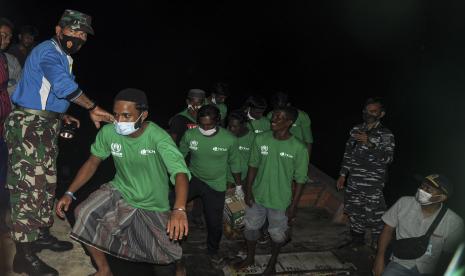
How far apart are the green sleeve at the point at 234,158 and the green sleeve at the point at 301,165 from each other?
0.97 m

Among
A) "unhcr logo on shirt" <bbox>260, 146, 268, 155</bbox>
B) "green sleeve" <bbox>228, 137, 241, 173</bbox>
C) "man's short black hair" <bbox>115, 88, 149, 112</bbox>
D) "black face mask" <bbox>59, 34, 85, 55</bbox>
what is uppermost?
"black face mask" <bbox>59, 34, 85, 55</bbox>

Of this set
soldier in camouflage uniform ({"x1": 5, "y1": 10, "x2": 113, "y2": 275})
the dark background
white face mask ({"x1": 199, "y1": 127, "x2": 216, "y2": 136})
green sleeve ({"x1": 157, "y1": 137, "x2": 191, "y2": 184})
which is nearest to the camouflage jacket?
white face mask ({"x1": 199, "y1": 127, "x2": 216, "y2": 136})

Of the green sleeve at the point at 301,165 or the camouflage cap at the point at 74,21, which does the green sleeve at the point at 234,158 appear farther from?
the camouflage cap at the point at 74,21

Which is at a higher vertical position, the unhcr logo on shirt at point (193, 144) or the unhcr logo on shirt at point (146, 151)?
the unhcr logo on shirt at point (146, 151)

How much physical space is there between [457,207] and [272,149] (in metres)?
6.68

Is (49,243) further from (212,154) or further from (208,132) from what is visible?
(208,132)

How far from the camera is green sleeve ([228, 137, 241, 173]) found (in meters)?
6.19

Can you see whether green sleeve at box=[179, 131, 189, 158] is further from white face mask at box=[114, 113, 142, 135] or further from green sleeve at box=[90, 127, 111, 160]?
white face mask at box=[114, 113, 142, 135]

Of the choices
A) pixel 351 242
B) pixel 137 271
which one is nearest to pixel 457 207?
pixel 351 242

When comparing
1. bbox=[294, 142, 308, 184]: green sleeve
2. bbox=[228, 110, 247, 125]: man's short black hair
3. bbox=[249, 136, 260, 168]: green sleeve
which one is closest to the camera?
bbox=[294, 142, 308, 184]: green sleeve

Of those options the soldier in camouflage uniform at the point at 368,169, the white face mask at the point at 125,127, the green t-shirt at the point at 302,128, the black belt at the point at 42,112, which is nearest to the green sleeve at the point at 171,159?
the white face mask at the point at 125,127

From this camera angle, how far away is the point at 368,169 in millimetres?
6410

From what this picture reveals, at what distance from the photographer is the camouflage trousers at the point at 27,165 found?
4.48 m

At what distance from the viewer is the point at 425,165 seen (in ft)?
45.6
